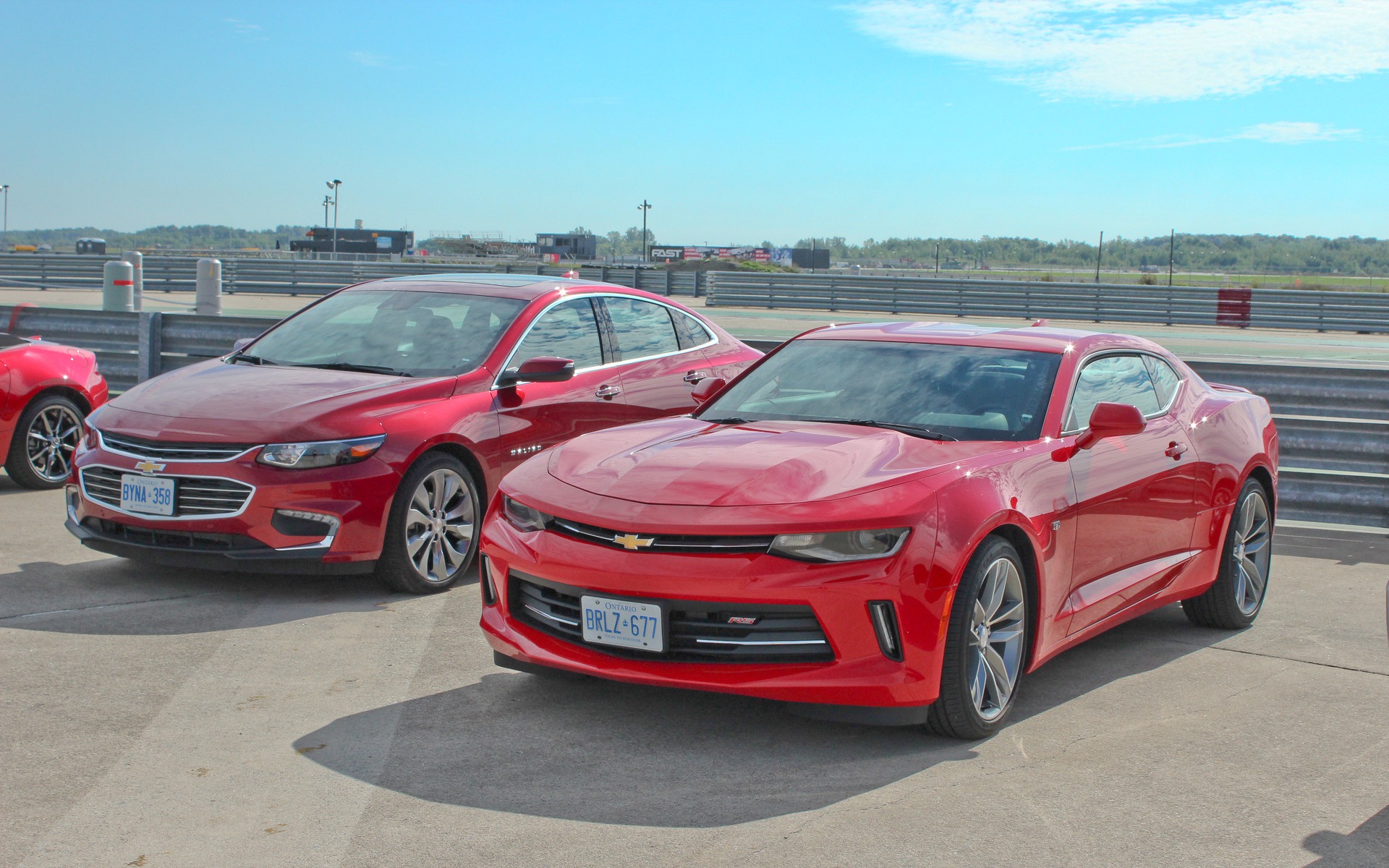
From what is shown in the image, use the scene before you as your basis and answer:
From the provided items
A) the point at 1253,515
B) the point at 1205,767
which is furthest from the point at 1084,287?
the point at 1205,767

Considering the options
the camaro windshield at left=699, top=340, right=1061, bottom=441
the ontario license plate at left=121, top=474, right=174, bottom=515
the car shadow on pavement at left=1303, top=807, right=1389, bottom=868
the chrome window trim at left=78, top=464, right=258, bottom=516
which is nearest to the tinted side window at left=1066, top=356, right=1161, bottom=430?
the camaro windshield at left=699, top=340, right=1061, bottom=441

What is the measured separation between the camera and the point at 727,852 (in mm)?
3420

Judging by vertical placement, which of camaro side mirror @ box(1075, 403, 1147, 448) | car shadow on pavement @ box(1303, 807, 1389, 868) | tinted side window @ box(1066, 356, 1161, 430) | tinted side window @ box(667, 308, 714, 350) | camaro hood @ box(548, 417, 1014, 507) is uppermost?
tinted side window @ box(667, 308, 714, 350)

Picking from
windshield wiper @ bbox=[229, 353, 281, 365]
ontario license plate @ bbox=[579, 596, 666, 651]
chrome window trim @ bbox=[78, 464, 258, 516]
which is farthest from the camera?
windshield wiper @ bbox=[229, 353, 281, 365]

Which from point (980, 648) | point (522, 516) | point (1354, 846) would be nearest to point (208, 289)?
point (522, 516)

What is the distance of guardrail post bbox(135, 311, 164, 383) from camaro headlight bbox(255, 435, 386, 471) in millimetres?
5405

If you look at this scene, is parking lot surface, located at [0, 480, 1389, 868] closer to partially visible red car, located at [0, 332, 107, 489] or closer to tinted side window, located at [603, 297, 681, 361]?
tinted side window, located at [603, 297, 681, 361]

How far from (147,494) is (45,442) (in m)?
3.52

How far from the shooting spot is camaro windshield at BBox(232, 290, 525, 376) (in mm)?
7012

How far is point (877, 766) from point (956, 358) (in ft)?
→ 6.29

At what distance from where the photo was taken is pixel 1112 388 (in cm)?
552

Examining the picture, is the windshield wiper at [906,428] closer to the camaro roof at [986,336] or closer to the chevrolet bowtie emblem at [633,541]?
the camaro roof at [986,336]

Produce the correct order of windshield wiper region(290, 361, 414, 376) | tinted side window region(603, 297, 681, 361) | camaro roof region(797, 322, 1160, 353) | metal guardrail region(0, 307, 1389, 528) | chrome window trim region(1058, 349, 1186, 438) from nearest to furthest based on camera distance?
chrome window trim region(1058, 349, 1186, 438) < camaro roof region(797, 322, 1160, 353) < windshield wiper region(290, 361, 414, 376) < tinted side window region(603, 297, 681, 361) < metal guardrail region(0, 307, 1389, 528)

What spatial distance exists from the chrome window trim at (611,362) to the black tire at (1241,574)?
11.0ft
